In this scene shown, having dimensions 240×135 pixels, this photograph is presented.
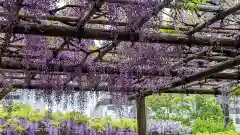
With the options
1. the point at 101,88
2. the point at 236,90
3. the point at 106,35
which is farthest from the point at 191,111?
the point at 106,35

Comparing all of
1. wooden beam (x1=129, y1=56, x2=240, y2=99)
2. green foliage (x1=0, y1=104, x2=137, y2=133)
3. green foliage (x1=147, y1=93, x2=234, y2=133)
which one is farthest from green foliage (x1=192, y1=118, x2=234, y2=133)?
wooden beam (x1=129, y1=56, x2=240, y2=99)

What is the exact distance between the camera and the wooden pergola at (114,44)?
10.6 ft

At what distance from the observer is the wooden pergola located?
3.24 metres

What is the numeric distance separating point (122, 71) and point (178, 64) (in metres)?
0.68

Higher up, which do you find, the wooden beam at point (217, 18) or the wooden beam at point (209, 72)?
the wooden beam at point (217, 18)

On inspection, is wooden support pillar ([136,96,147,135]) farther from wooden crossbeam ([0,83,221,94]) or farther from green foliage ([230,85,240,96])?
green foliage ([230,85,240,96])

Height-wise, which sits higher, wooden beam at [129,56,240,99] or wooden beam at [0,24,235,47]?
wooden beam at [0,24,235,47]

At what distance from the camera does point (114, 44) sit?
3945mm

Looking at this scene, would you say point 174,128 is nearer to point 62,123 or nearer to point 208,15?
point 62,123

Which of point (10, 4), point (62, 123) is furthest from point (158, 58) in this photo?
point (62, 123)

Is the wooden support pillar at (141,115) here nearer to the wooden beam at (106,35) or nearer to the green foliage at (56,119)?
the green foliage at (56,119)

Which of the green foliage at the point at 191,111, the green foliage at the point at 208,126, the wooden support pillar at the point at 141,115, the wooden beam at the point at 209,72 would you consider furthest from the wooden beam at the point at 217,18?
the green foliage at the point at 208,126

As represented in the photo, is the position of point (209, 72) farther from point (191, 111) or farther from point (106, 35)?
point (191, 111)

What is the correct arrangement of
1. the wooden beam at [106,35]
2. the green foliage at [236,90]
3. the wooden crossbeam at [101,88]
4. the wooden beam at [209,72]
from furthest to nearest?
the green foliage at [236,90] < the wooden crossbeam at [101,88] < the wooden beam at [209,72] < the wooden beam at [106,35]
